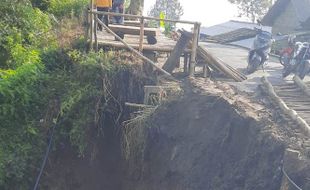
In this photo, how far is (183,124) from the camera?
7.27m

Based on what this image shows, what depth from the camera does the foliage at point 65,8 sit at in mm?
11859

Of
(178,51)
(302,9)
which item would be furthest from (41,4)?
(302,9)

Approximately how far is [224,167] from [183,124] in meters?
1.15

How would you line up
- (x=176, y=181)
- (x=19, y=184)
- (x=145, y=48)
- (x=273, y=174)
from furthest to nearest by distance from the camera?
(x=145, y=48) < (x=19, y=184) < (x=176, y=181) < (x=273, y=174)

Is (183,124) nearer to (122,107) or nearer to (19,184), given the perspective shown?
(122,107)

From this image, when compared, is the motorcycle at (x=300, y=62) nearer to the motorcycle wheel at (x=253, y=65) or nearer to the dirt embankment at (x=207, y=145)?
the motorcycle wheel at (x=253, y=65)

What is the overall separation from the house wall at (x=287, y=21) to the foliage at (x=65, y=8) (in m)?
19.9

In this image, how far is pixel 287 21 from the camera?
2928 centimetres

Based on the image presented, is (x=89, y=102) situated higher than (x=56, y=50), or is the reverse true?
(x=56, y=50)

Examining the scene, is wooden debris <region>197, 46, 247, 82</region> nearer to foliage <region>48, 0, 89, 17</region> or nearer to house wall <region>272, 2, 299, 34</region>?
foliage <region>48, 0, 89, 17</region>

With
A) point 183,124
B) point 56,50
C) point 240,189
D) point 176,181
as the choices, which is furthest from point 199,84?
point 56,50

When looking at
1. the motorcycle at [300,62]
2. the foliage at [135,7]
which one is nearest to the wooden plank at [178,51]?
the motorcycle at [300,62]

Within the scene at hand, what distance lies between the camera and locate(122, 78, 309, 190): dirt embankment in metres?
6.11

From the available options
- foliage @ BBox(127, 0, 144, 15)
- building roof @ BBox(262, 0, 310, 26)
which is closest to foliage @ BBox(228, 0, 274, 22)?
building roof @ BBox(262, 0, 310, 26)
